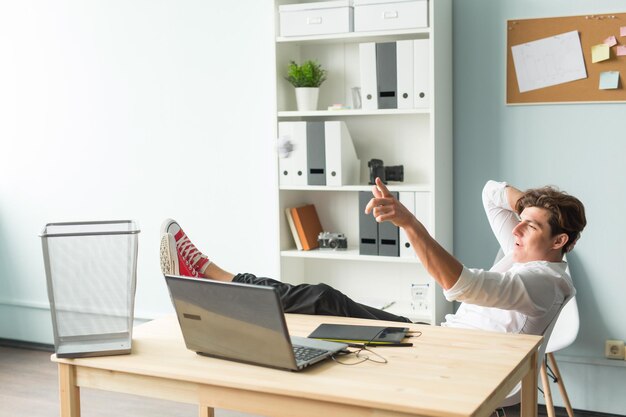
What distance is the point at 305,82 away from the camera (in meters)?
3.75

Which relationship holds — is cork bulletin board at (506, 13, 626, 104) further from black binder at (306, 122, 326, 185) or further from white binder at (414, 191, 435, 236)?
black binder at (306, 122, 326, 185)

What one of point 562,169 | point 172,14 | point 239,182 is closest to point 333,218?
point 239,182

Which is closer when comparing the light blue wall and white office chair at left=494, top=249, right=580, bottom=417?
white office chair at left=494, top=249, right=580, bottom=417

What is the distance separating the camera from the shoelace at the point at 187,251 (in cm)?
295

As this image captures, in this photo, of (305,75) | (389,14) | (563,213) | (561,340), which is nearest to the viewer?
(563,213)

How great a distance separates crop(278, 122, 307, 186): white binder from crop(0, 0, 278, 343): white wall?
0.19m

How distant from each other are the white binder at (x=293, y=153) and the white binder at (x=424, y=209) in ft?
1.77

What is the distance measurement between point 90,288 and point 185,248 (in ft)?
2.82

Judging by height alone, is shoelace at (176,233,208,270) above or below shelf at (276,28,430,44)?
below

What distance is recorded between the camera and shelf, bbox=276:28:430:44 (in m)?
3.45

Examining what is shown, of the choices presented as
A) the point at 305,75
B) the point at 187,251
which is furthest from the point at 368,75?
the point at 187,251

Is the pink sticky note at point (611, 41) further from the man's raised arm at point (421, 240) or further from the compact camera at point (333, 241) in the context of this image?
the man's raised arm at point (421, 240)

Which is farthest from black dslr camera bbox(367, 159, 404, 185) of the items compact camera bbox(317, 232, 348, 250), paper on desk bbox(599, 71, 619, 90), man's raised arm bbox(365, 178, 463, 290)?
man's raised arm bbox(365, 178, 463, 290)

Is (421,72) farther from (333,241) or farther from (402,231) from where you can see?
(333,241)
